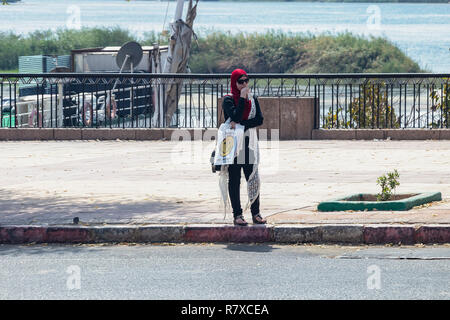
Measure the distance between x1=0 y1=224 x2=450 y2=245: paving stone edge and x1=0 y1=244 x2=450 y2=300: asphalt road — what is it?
0.59 feet

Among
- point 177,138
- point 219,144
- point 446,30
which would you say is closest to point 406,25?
point 446,30

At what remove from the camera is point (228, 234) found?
10.1 metres

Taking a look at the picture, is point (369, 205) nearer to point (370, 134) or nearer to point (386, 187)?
point (386, 187)

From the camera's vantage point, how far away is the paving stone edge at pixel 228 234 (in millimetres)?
9828

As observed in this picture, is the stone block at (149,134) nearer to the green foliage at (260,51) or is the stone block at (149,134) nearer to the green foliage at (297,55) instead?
the green foliage at (260,51)

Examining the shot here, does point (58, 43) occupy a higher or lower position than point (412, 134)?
higher

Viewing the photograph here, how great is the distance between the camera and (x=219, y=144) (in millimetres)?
10156

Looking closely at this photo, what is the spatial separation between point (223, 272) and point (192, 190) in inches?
171

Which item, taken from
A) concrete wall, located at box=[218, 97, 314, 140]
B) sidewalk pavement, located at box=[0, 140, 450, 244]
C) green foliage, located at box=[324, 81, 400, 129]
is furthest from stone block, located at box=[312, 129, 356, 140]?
green foliage, located at box=[324, 81, 400, 129]

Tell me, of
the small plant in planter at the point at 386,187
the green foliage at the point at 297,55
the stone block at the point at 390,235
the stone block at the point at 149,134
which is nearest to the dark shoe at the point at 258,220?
the stone block at the point at 390,235

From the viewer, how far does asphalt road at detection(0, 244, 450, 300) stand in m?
7.55

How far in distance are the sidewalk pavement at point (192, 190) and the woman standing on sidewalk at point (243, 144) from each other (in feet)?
0.81

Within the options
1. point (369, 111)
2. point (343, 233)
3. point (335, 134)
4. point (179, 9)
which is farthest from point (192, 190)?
point (179, 9)
